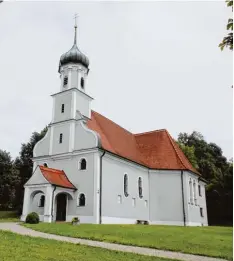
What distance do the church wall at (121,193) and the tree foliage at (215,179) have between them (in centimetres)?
941

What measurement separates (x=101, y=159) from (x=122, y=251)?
15367mm

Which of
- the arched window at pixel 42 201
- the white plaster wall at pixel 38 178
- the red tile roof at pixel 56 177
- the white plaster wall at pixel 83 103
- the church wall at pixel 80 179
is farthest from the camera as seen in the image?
the white plaster wall at pixel 83 103

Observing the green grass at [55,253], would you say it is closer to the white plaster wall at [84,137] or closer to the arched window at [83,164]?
the arched window at [83,164]

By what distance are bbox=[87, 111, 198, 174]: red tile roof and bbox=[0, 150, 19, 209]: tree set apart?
13.9 m

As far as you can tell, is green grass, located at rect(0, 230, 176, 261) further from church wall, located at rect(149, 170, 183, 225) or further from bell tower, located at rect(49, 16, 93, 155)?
church wall, located at rect(149, 170, 183, 225)

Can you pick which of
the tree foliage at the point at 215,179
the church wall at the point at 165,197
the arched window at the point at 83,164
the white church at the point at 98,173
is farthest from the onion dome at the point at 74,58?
the tree foliage at the point at 215,179

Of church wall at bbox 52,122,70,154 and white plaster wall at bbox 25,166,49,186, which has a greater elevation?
church wall at bbox 52,122,70,154

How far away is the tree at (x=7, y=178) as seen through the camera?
37331mm

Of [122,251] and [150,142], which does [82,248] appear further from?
[150,142]

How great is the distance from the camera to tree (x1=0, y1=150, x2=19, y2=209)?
37.3 meters

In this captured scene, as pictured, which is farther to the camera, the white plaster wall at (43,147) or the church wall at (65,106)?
the white plaster wall at (43,147)

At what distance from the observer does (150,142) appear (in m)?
36.2

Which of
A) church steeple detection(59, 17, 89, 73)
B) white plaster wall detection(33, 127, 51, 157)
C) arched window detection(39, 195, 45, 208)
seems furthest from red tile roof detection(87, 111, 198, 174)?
arched window detection(39, 195, 45, 208)

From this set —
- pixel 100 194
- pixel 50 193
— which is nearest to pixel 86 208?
pixel 100 194
